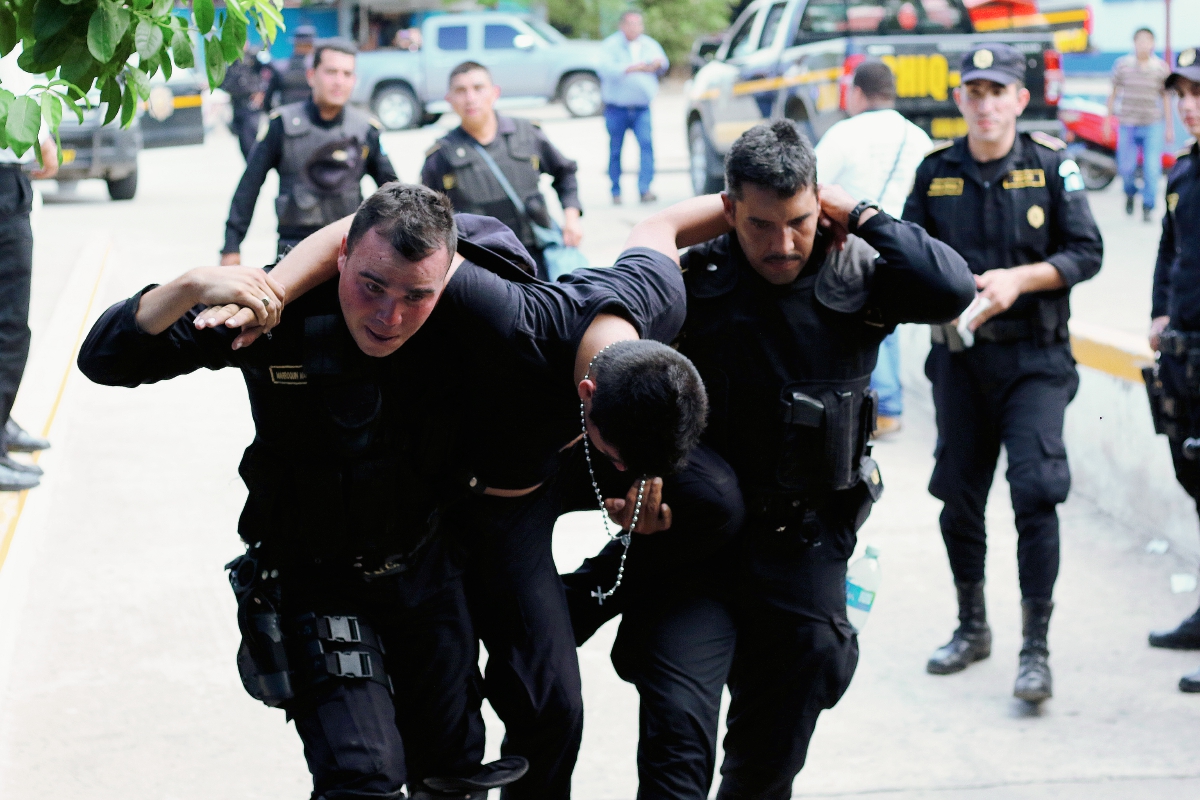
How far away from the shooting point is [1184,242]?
15.9ft

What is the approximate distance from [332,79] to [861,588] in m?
4.52

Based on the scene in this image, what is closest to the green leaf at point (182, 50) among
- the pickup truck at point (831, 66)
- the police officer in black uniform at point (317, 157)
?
the police officer in black uniform at point (317, 157)

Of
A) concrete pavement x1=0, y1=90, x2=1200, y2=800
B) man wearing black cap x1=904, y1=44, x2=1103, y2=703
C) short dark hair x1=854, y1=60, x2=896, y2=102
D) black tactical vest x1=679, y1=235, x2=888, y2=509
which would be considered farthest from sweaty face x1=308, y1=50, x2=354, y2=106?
black tactical vest x1=679, y1=235, x2=888, y2=509

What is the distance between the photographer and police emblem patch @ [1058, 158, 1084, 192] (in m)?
4.79

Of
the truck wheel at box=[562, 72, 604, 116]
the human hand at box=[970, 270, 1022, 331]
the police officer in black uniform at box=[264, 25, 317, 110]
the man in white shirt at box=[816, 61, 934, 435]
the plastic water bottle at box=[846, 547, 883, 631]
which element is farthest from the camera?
the truck wheel at box=[562, 72, 604, 116]

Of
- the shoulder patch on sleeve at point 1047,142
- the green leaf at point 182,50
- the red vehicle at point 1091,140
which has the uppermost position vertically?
the green leaf at point 182,50

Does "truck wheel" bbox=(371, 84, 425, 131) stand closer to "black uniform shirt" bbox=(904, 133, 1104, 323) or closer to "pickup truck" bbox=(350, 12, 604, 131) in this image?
"pickup truck" bbox=(350, 12, 604, 131)

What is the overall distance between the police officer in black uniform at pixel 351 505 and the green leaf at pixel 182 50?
1.32 ft

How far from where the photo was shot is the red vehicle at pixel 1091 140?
15422 mm

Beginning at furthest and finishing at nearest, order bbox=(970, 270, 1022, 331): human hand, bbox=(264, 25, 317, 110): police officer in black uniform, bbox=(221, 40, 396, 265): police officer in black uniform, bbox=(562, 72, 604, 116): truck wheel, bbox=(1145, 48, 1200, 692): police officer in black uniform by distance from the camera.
A: bbox=(562, 72, 604, 116): truck wheel < bbox=(264, 25, 317, 110): police officer in black uniform < bbox=(221, 40, 396, 265): police officer in black uniform < bbox=(1145, 48, 1200, 692): police officer in black uniform < bbox=(970, 270, 1022, 331): human hand

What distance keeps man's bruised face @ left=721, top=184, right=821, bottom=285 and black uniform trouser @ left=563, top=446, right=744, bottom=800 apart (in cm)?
46

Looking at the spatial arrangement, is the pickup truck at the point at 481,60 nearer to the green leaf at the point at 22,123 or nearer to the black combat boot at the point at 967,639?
the black combat boot at the point at 967,639

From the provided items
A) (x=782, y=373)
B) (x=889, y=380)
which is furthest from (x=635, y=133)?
(x=782, y=373)

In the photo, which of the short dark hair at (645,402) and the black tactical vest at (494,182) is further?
the black tactical vest at (494,182)
